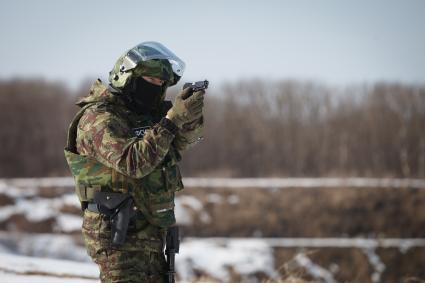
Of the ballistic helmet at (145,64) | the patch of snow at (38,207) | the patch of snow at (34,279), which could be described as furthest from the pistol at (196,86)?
the patch of snow at (38,207)

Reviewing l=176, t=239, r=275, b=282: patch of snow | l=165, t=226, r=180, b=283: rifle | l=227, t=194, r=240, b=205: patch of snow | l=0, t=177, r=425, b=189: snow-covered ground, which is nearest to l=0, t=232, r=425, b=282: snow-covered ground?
l=176, t=239, r=275, b=282: patch of snow

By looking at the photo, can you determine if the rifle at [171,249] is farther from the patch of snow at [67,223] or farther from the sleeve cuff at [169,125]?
the patch of snow at [67,223]

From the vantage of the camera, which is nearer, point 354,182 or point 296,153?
point 354,182

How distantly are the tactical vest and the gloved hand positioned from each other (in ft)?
1.03

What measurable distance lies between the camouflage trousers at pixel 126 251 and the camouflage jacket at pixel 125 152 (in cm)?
10

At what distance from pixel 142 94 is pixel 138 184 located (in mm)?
592

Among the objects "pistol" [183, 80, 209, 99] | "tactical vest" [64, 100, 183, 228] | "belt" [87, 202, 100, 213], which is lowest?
"belt" [87, 202, 100, 213]

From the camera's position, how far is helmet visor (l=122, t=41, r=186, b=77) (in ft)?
12.3

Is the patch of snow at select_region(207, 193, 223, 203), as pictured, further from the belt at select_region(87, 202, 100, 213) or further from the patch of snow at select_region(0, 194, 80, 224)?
the belt at select_region(87, 202, 100, 213)

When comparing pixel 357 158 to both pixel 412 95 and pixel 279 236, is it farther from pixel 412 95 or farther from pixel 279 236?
pixel 279 236

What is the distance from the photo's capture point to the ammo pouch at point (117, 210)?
347 cm

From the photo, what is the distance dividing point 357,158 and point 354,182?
8098 mm

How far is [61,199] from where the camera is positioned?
3145 centimetres

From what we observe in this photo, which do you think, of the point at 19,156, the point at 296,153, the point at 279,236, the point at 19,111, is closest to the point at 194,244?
Answer: the point at 279,236
